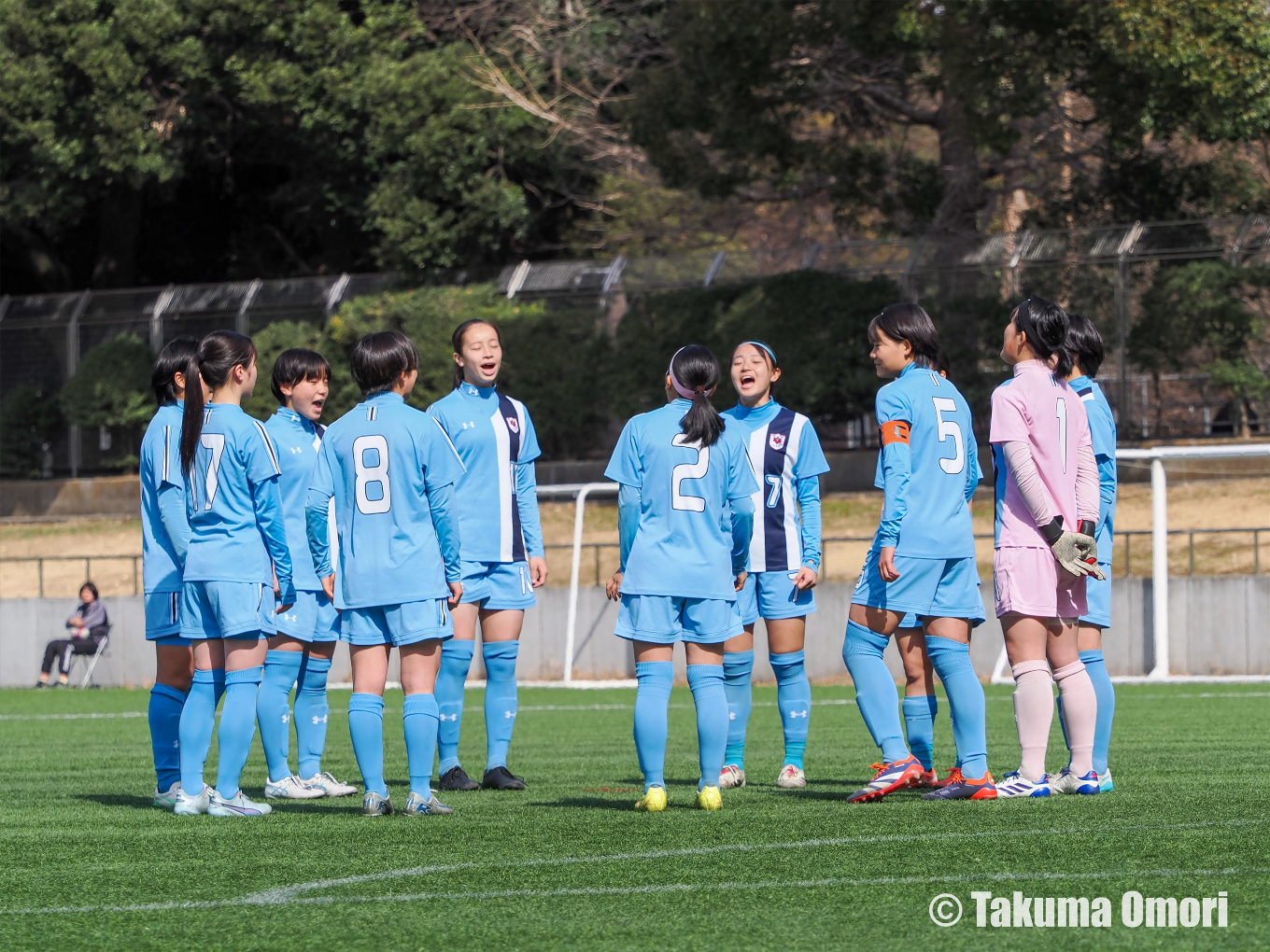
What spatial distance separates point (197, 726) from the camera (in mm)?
6684

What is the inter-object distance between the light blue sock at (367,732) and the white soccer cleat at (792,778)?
5.95 feet

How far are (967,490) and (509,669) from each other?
8.02ft

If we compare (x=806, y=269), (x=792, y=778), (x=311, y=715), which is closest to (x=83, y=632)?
(x=806, y=269)

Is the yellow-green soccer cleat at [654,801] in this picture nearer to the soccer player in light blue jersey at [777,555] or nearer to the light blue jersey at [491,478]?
the soccer player in light blue jersey at [777,555]

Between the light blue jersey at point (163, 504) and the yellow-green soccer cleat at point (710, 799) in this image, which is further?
the light blue jersey at point (163, 504)

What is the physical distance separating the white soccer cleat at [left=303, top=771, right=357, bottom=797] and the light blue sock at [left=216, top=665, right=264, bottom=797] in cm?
78

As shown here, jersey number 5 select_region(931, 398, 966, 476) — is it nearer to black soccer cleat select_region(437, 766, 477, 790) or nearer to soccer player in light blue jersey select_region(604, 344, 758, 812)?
soccer player in light blue jersey select_region(604, 344, 758, 812)

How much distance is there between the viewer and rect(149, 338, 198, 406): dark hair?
22.7 ft

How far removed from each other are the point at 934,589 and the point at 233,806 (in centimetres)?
303

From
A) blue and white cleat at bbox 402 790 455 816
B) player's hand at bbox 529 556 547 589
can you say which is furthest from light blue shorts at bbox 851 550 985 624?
blue and white cleat at bbox 402 790 455 816

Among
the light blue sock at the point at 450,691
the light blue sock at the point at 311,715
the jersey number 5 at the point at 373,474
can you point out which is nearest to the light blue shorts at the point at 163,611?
the light blue sock at the point at 311,715

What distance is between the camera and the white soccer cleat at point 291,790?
748cm

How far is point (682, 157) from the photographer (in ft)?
80.8

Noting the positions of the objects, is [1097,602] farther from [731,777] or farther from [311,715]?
[311,715]
